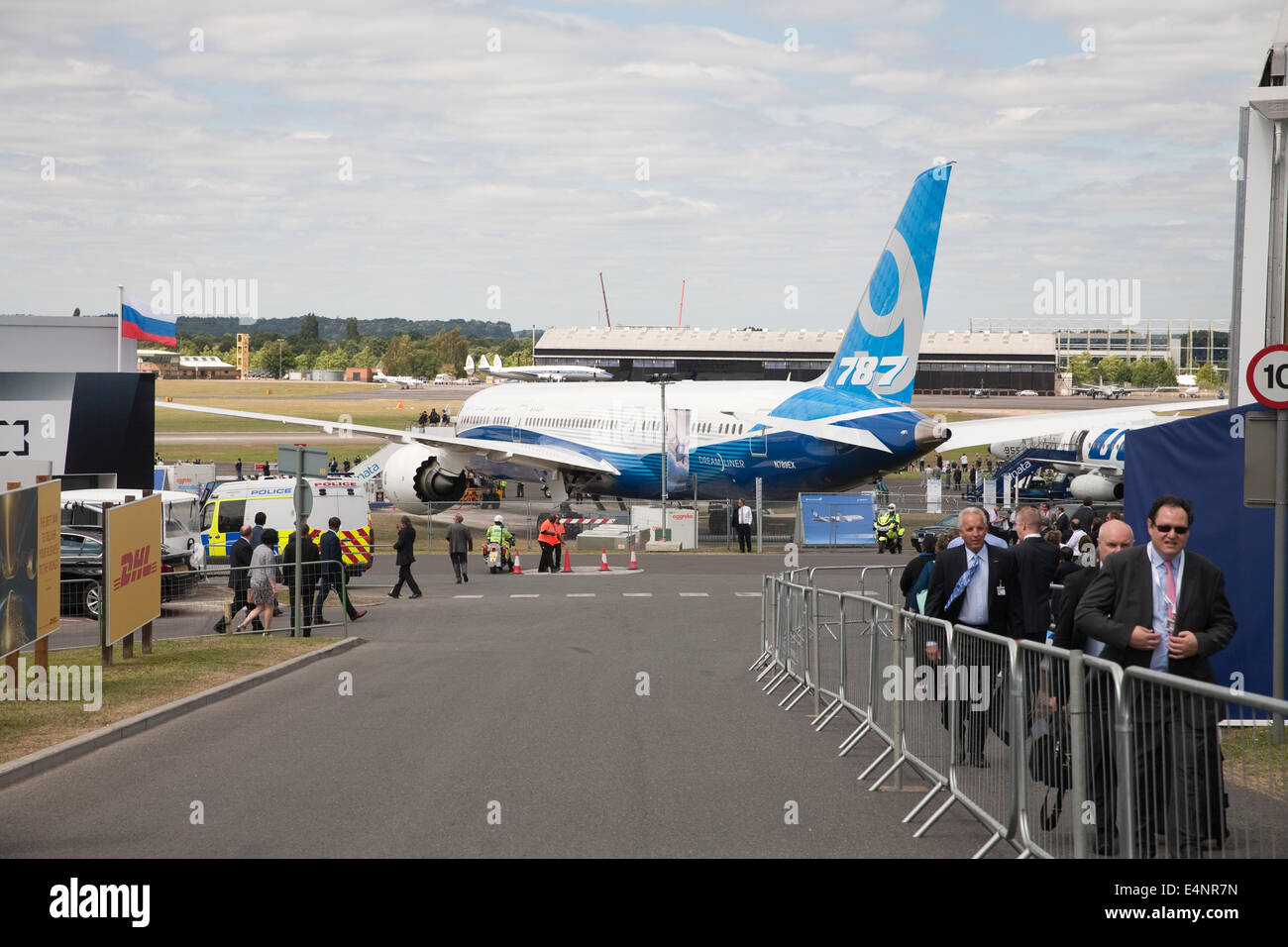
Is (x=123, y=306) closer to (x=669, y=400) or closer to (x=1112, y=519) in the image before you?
(x=669, y=400)

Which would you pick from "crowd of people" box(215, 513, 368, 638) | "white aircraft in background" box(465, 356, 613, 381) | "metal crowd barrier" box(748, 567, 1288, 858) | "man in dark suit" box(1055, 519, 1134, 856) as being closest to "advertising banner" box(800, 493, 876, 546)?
"crowd of people" box(215, 513, 368, 638)

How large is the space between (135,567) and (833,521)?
2462 cm

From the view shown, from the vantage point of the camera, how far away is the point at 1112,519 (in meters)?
9.50

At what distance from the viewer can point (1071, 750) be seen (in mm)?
6918

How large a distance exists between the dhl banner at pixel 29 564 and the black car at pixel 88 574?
7.31 m

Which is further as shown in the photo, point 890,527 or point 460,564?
point 890,527

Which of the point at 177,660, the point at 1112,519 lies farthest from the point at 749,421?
the point at 1112,519

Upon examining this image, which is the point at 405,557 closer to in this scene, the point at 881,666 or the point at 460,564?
the point at 460,564

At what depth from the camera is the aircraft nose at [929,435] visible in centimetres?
3488

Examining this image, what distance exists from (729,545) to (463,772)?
29663mm

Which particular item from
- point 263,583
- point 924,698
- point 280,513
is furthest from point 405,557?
point 924,698

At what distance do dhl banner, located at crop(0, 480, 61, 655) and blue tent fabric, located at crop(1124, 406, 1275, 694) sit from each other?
10.2m

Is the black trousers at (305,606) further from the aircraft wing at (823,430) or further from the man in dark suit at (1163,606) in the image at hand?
the aircraft wing at (823,430)

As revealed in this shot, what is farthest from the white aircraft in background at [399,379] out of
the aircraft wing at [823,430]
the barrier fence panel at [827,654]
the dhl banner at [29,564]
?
the barrier fence panel at [827,654]
